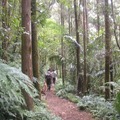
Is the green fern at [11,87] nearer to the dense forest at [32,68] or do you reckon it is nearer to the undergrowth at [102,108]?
the dense forest at [32,68]

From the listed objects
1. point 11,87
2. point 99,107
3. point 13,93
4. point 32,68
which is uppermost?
point 32,68

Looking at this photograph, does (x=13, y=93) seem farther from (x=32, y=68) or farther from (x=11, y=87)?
(x=32, y=68)

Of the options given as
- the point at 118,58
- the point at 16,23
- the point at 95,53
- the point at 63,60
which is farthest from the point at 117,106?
the point at 63,60

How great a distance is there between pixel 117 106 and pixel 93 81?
29.7 ft

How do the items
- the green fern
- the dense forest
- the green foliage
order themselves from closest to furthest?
the green fern → the dense forest → the green foliage

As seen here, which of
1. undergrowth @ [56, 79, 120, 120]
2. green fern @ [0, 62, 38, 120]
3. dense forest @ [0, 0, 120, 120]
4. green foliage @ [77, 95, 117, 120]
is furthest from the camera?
green foliage @ [77, 95, 117, 120]

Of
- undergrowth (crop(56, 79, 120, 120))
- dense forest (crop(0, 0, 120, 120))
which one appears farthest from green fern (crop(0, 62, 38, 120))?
undergrowth (crop(56, 79, 120, 120))

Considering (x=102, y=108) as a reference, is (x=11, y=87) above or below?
above

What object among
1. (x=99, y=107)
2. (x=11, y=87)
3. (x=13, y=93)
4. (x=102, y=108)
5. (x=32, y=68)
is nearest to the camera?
(x=11, y=87)

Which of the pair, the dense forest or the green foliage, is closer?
the dense forest

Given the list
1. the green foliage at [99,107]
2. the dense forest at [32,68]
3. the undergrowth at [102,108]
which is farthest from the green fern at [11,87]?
the green foliage at [99,107]

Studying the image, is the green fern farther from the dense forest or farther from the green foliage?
the green foliage

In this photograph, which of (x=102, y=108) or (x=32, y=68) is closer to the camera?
(x=32, y=68)

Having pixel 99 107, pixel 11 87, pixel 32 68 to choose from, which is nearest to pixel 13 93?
pixel 11 87
